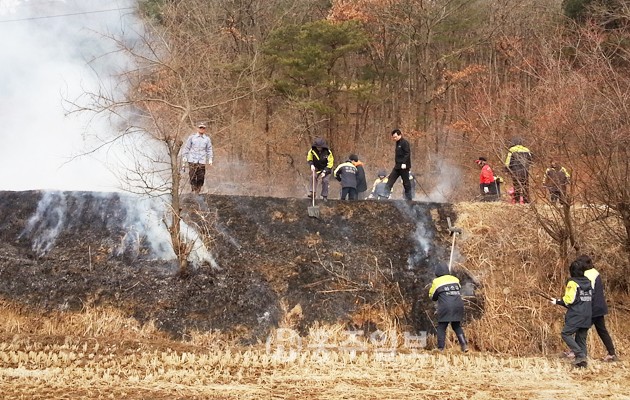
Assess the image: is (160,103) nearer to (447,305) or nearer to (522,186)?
(522,186)

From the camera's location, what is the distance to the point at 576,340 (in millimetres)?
9750

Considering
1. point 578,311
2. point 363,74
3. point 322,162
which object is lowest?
point 578,311

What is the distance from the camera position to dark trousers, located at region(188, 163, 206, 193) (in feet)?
44.7

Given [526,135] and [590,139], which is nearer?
[590,139]

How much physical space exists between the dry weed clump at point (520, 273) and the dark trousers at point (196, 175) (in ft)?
16.9

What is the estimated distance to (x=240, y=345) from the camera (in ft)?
34.3

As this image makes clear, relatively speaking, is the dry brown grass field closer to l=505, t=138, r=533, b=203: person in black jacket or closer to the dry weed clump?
the dry weed clump

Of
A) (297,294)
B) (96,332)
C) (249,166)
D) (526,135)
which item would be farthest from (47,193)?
(249,166)

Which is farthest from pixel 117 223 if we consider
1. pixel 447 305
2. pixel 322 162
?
pixel 447 305

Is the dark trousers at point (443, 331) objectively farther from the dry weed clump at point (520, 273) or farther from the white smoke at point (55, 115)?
the white smoke at point (55, 115)

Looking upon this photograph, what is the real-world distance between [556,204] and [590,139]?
1274 mm

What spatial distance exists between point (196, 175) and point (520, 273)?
6.45 meters

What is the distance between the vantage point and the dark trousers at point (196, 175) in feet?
44.7

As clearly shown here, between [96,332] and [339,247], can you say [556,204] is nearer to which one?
[339,247]
